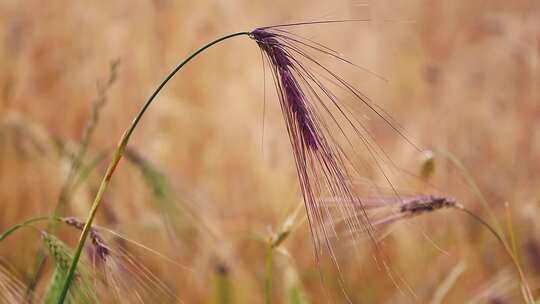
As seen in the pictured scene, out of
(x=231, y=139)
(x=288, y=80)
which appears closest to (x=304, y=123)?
(x=288, y=80)

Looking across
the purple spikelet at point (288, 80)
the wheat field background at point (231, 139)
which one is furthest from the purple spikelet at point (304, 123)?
the wheat field background at point (231, 139)

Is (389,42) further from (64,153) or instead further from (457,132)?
(64,153)

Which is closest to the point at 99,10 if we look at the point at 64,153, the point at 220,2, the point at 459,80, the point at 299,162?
the point at 220,2

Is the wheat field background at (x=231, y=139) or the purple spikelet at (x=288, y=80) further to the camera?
the wheat field background at (x=231, y=139)

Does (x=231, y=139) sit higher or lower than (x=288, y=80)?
lower

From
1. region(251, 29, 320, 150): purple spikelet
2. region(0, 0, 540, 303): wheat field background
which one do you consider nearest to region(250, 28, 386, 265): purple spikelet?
region(251, 29, 320, 150): purple spikelet

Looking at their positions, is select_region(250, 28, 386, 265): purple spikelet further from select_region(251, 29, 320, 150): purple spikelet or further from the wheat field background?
the wheat field background

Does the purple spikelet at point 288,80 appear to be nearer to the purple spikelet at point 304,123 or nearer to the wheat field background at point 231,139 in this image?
the purple spikelet at point 304,123

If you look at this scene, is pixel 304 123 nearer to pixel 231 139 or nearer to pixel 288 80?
pixel 288 80
